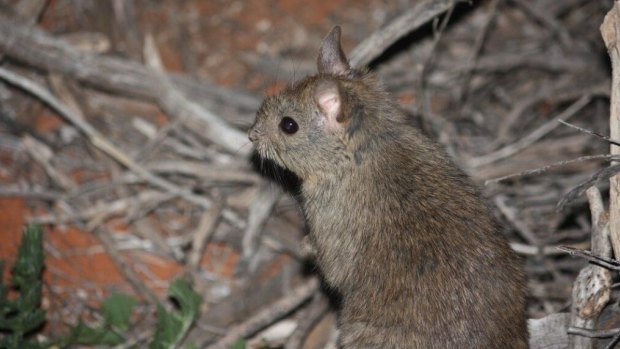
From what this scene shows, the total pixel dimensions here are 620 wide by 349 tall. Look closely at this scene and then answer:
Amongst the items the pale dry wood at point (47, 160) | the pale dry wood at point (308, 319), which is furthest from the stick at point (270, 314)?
the pale dry wood at point (47, 160)

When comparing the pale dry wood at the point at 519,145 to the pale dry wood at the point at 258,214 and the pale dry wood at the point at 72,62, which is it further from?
the pale dry wood at the point at 72,62

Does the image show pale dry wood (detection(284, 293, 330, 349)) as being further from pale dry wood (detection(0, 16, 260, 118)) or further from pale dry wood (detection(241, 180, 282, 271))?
pale dry wood (detection(0, 16, 260, 118))

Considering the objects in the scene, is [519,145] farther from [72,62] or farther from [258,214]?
[72,62]

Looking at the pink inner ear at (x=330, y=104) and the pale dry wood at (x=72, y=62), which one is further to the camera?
the pale dry wood at (x=72, y=62)

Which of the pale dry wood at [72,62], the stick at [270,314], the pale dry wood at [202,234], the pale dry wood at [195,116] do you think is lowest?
the stick at [270,314]

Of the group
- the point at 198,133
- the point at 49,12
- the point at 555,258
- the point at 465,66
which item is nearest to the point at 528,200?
the point at 555,258

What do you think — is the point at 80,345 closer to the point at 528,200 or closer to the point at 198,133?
the point at 198,133
